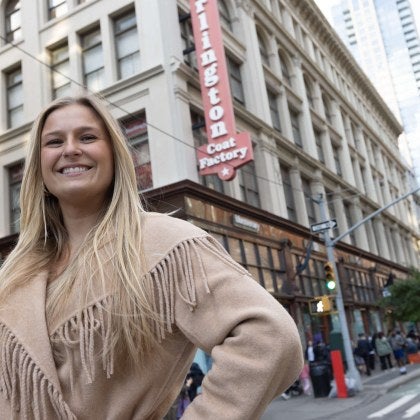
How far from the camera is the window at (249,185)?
20.3 meters

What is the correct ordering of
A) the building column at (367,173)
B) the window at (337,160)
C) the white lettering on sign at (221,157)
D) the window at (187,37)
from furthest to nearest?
1. the building column at (367,173)
2. the window at (337,160)
3. the window at (187,37)
4. the white lettering on sign at (221,157)

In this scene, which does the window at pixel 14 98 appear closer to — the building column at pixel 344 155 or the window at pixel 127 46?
the window at pixel 127 46

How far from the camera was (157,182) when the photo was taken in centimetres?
1623

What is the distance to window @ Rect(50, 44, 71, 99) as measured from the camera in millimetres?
19828

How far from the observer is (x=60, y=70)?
67.0ft

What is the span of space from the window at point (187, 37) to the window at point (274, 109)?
21.7ft

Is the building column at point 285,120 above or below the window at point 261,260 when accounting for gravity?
above

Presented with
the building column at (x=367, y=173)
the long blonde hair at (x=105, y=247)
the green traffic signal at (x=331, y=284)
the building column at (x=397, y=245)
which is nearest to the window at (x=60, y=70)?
the green traffic signal at (x=331, y=284)

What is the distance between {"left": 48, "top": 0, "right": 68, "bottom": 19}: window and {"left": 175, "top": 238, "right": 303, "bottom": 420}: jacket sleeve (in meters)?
22.0

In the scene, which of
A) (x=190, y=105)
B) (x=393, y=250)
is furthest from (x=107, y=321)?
(x=393, y=250)

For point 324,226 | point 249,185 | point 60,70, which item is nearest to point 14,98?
point 60,70

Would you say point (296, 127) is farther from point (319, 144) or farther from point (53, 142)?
point (53, 142)

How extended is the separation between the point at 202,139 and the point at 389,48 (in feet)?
421

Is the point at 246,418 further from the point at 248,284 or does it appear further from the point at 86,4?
the point at 86,4
